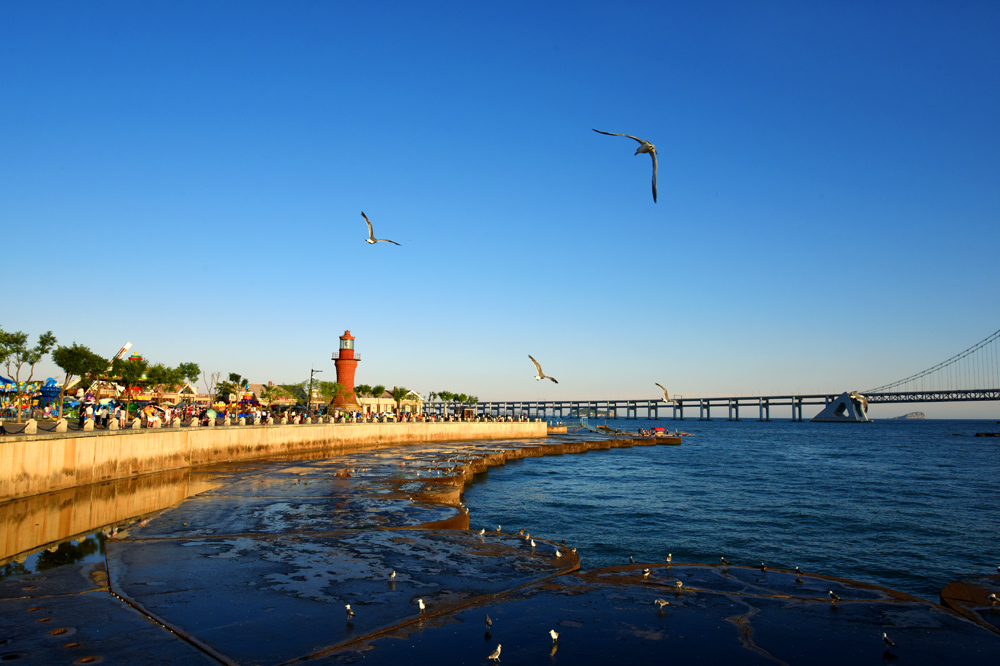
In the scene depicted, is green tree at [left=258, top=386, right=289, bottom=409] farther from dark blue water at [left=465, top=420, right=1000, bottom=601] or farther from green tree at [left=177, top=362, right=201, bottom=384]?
dark blue water at [left=465, top=420, right=1000, bottom=601]

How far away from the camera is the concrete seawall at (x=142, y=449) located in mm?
20734

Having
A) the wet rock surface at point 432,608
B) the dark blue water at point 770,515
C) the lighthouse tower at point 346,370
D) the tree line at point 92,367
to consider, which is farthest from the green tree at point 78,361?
the wet rock surface at point 432,608

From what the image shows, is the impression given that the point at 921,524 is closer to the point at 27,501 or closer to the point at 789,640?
the point at 789,640

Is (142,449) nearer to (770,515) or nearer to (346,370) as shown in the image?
(770,515)

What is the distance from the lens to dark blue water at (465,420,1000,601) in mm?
18891

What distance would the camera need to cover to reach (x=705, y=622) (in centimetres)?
996

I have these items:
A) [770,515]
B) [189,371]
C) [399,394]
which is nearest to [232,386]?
[189,371]

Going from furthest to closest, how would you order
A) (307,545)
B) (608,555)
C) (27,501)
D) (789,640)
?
(27,501), (608,555), (307,545), (789,640)

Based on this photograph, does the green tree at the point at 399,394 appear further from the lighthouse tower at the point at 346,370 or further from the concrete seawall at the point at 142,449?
the concrete seawall at the point at 142,449

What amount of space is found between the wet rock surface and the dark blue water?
5480 millimetres

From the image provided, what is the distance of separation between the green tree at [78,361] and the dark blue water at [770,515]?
158ft

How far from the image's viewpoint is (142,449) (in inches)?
1125

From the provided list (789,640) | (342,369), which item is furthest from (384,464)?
(342,369)

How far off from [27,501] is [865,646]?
2487cm
